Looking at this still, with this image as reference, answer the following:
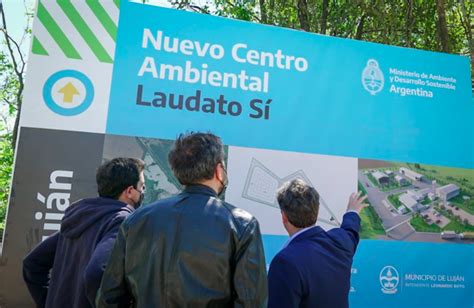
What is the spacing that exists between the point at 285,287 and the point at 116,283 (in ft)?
2.06

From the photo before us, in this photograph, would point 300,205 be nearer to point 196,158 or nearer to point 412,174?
point 196,158

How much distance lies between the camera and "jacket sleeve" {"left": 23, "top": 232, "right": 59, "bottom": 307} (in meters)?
1.85

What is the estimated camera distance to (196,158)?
1341mm

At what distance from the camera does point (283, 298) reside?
1.52m

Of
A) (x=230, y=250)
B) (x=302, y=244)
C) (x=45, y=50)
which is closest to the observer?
(x=230, y=250)

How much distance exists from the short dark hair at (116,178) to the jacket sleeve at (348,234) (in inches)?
35.3

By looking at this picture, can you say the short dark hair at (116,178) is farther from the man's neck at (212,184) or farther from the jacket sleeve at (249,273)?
the jacket sleeve at (249,273)

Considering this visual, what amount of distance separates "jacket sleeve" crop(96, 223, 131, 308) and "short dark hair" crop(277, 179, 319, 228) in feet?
2.48

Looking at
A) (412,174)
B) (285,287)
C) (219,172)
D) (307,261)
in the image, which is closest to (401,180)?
(412,174)

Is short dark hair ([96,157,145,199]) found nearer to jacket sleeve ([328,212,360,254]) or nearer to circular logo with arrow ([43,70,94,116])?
circular logo with arrow ([43,70,94,116])

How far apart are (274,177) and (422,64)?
1.49m

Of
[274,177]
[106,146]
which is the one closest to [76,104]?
[106,146]

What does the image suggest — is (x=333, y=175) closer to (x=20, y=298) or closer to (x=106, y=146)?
(x=106, y=146)

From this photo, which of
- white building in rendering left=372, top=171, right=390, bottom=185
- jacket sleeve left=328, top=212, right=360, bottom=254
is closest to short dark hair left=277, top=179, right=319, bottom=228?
jacket sleeve left=328, top=212, right=360, bottom=254
